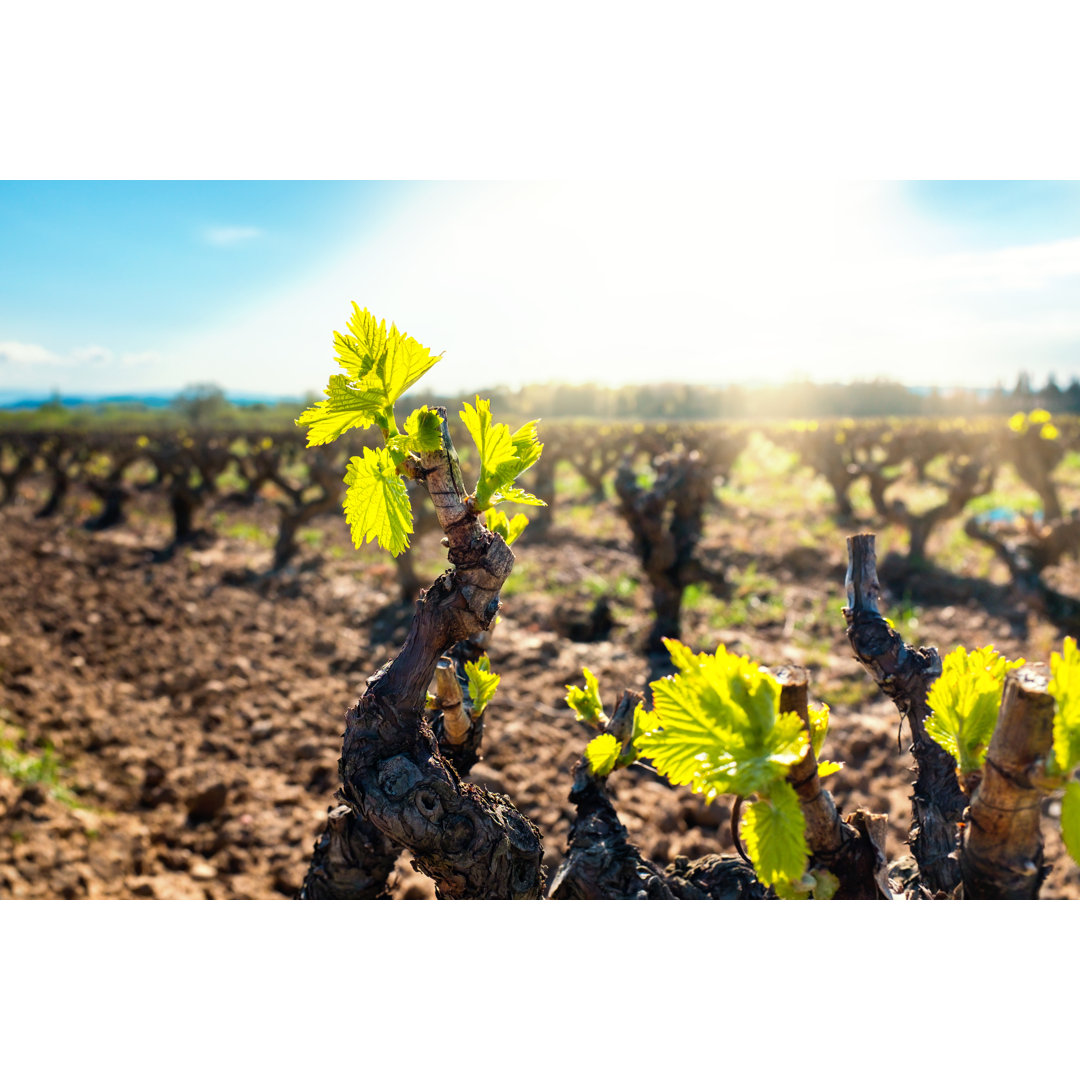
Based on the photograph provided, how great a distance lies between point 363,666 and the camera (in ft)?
21.5

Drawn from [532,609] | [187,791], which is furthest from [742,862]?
[532,609]

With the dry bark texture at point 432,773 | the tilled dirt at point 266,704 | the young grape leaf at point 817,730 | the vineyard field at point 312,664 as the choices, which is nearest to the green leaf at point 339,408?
the dry bark texture at point 432,773

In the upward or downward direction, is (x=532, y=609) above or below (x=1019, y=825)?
below

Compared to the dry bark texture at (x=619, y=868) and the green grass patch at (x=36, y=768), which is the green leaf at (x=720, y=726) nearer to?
the dry bark texture at (x=619, y=868)

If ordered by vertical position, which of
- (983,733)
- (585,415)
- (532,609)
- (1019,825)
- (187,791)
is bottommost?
(187,791)

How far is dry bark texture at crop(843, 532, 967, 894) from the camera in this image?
1475 mm

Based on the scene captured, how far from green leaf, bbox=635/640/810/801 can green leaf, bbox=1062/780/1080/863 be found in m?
0.31

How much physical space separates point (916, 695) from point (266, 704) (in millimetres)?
5257

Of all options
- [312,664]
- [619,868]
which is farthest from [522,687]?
[619,868]

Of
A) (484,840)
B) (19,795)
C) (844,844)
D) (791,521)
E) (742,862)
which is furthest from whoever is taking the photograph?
(791,521)

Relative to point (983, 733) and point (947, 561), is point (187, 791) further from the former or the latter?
point (947, 561)

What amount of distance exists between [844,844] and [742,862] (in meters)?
0.64

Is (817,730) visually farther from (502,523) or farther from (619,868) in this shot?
(619,868)

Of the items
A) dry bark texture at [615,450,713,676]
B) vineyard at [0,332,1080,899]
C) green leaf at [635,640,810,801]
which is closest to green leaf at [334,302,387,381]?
vineyard at [0,332,1080,899]
